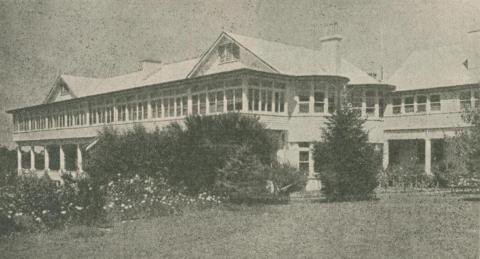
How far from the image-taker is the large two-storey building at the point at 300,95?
26906mm

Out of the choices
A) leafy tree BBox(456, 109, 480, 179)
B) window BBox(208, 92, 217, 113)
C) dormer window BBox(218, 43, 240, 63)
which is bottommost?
leafy tree BBox(456, 109, 480, 179)

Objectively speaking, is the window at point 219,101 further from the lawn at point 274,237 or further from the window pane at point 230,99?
the lawn at point 274,237

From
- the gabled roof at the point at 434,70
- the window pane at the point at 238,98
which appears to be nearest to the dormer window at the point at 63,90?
the window pane at the point at 238,98

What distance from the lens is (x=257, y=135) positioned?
56.9 feet

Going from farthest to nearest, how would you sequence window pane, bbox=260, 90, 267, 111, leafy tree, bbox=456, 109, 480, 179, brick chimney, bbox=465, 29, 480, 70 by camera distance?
1. brick chimney, bbox=465, 29, 480, 70
2. window pane, bbox=260, 90, 267, 111
3. leafy tree, bbox=456, 109, 480, 179

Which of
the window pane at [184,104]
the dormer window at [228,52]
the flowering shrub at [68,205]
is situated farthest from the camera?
the window pane at [184,104]

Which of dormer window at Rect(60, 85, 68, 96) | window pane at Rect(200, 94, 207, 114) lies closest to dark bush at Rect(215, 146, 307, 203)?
window pane at Rect(200, 94, 207, 114)

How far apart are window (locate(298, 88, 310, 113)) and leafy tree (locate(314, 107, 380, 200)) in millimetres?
8511

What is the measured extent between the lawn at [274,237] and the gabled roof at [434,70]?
1782cm

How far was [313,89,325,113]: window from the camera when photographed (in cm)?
2777

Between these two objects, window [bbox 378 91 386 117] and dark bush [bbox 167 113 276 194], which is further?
window [bbox 378 91 386 117]

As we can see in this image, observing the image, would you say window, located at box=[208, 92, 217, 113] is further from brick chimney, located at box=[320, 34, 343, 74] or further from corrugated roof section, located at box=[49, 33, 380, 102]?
brick chimney, located at box=[320, 34, 343, 74]

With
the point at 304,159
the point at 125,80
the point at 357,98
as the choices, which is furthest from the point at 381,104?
the point at 125,80

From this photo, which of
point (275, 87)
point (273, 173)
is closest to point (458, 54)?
point (275, 87)
